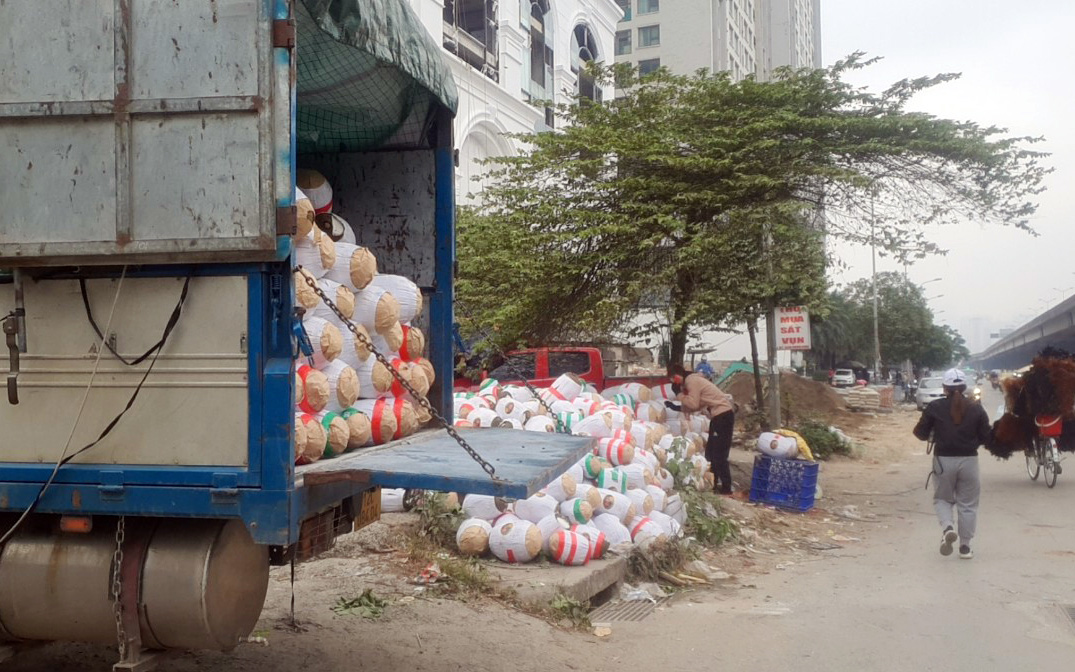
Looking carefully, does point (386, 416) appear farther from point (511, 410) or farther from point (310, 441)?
point (511, 410)

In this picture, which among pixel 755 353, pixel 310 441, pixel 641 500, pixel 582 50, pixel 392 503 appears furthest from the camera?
pixel 582 50

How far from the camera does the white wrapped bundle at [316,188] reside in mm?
5012

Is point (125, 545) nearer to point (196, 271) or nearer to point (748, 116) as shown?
point (196, 271)

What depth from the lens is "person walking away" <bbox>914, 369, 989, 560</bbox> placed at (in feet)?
25.8

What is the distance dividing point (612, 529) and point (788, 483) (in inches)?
163

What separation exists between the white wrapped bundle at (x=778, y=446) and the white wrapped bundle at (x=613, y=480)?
11.9ft

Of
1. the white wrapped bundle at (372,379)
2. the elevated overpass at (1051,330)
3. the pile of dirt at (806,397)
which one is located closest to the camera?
the white wrapped bundle at (372,379)

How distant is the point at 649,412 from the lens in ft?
34.1

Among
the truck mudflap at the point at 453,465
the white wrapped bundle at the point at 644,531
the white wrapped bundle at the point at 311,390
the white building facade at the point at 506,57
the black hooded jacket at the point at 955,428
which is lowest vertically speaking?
the white wrapped bundle at the point at 644,531

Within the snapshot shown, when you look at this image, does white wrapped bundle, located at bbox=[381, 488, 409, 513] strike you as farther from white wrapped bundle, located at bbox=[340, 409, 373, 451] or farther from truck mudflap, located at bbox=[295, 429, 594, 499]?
white wrapped bundle, located at bbox=[340, 409, 373, 451]

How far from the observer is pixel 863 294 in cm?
5559

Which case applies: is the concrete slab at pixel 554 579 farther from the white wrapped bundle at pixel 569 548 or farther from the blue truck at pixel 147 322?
the blue truck at pixel 147 322

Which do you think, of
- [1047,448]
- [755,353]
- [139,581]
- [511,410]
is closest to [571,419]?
[511,410]

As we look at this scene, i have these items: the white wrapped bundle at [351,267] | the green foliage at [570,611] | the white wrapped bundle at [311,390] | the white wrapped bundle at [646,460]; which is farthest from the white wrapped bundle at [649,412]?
the white wrapped bundle at [311,390]
